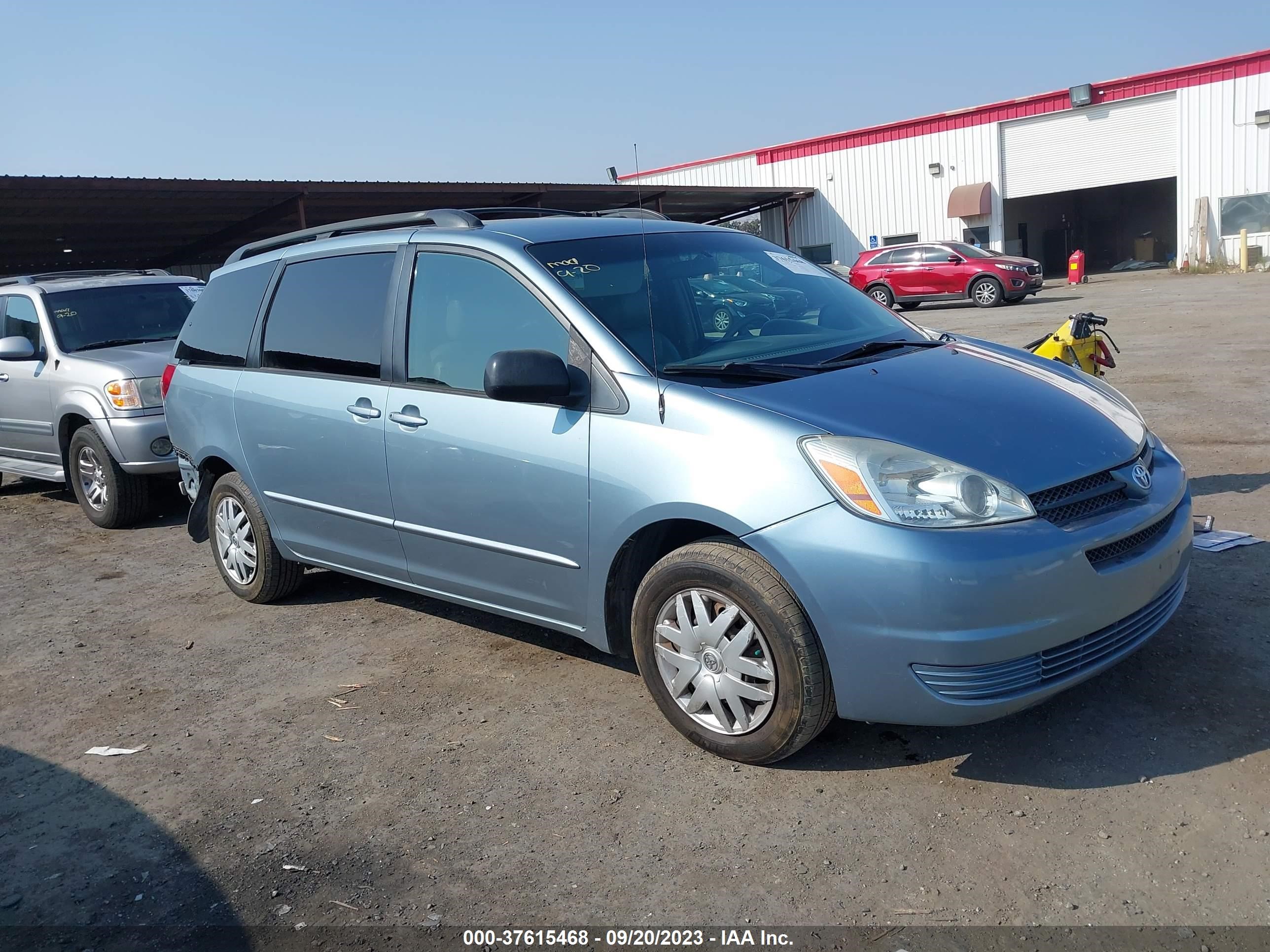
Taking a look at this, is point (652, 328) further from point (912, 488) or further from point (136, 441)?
point (136, 441)

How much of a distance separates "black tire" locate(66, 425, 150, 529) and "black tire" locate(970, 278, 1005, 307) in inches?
803

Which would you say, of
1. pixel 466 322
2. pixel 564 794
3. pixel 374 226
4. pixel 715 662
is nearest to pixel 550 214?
pixel 374 226

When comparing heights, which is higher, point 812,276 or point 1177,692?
point 812,276

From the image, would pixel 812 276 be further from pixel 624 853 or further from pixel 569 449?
pixel 624 853

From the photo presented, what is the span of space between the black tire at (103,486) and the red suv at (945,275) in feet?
59.3

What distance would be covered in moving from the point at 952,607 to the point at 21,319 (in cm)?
816

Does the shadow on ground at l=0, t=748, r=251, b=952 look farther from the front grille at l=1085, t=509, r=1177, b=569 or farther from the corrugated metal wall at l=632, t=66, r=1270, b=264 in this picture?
the corrugated metal wall at l=632, t=66, r=1270, b=264

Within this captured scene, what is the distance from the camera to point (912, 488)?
3043mm

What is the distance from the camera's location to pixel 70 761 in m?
3.92

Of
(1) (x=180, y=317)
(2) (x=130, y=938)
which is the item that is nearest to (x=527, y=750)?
(2) (x=130, y=938)

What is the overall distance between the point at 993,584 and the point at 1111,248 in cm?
4171

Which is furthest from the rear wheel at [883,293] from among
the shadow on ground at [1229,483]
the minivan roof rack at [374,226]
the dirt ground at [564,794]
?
the minivan roof rack at [374,226]

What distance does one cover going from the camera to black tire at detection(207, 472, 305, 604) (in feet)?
17.3

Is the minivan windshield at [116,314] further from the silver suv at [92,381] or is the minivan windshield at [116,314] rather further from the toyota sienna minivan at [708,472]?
the toyota sienna minivan at [708,472]
